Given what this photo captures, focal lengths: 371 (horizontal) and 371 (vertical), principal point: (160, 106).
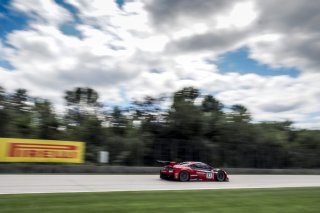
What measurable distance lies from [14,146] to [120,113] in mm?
12114

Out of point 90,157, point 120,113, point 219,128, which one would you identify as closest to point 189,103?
point 219,128

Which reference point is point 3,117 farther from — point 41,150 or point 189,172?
point 189,172

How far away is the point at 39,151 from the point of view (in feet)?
74.9

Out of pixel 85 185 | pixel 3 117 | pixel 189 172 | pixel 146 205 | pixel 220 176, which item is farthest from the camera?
pixel 3 117

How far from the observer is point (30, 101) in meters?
28.0

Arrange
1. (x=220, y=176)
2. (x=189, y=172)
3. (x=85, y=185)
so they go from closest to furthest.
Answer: (x=85, y=185) < (x=189, y=172) < (x=220, y=176)

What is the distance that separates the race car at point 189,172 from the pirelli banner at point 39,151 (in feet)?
23.5

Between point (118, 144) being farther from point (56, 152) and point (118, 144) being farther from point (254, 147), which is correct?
point (254, 147)

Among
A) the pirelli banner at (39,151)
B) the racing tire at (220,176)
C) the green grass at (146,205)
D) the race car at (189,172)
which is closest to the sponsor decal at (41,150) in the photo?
the pirelli banner at (39,151)

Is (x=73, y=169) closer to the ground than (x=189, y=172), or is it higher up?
higher up

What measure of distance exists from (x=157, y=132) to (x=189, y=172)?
1564cm

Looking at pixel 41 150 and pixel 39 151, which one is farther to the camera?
pixel 41 150

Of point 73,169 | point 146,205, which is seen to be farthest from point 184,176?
point 146,205

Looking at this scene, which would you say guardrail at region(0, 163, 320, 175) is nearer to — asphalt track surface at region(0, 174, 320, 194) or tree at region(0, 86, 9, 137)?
asphalt track surface at region(0, 174, 320, 194)
